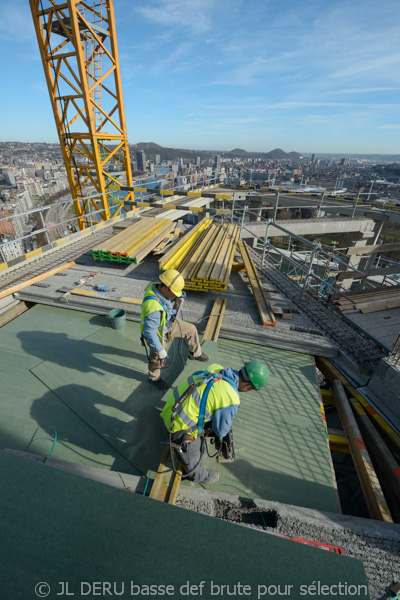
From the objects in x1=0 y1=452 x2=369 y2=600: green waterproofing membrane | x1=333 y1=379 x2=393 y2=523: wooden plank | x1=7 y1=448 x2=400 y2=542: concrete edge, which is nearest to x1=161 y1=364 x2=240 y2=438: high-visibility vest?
x1=0 y1=452 x2=369 y2=600: green waterproofing membrane

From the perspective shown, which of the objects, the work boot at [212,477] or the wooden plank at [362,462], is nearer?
the wooden plank at [362,462]

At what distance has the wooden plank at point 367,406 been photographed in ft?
13.1

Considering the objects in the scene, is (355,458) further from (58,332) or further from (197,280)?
(58,332)

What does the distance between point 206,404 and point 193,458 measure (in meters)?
0.84

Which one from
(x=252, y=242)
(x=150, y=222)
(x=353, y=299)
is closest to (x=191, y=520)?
(x=353, y=299)

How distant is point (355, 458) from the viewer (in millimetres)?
3826

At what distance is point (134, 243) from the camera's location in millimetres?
8617

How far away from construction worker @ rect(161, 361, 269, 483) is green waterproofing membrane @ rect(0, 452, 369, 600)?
0.66 meters

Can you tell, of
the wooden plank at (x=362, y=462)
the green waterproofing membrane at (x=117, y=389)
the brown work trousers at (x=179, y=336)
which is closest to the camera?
the wooden plank at (x=362, y=462)

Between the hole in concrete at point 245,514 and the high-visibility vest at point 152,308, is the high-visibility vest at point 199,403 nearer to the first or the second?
the hole in concrete at point 245,514

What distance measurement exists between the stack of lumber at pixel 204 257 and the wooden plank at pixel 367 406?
2.86 meters

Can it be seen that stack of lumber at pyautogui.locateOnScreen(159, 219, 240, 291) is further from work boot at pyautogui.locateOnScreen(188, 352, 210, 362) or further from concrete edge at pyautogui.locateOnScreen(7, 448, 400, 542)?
concrete edge at pyautogui.locateOnScreen(7, 448, 400, 542)

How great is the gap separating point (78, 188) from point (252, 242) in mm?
12323

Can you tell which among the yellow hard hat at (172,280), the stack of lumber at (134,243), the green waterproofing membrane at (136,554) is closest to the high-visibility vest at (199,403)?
the green waterproofing membrane at (136,554)
